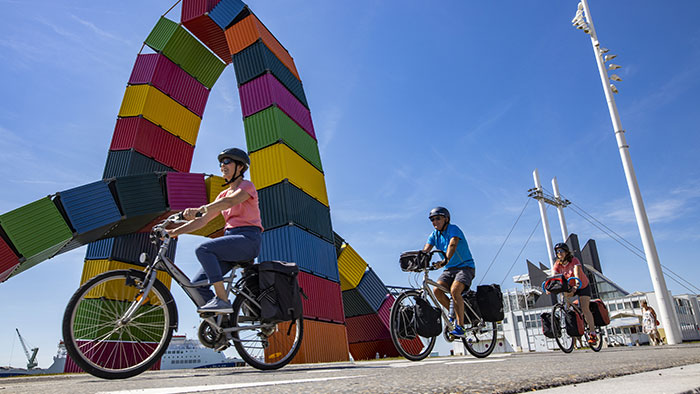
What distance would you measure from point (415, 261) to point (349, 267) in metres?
13.5

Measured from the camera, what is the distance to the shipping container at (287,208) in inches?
568

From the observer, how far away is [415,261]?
18.6ft

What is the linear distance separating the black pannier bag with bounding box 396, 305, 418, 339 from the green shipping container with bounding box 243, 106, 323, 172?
10826mm

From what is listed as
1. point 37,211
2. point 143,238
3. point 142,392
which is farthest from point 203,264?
point 143,238

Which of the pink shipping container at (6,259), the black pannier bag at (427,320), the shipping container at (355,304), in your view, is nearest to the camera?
the black pannier bag at (427,320)

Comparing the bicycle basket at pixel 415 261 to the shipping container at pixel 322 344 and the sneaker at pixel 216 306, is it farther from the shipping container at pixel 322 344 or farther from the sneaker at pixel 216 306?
the shipping container at pixel 322 344

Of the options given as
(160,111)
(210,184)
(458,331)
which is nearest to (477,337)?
(458,331)

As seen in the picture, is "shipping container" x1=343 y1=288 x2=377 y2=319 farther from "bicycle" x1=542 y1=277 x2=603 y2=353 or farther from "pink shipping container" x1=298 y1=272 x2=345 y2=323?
"bicycle" x1=542 y1=277 x2=603 y2=353

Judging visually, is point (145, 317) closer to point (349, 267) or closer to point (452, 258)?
point (452, 258)

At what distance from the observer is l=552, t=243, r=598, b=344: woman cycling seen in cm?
772

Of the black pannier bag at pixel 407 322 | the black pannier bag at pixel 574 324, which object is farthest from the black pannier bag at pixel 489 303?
the black pannier bag at pixel 574 324

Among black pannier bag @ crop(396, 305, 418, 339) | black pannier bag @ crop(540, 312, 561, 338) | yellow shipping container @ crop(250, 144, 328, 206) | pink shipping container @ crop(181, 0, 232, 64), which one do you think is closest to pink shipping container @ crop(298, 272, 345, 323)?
yellow shipping container @ crop(250, 144, 328, 206)

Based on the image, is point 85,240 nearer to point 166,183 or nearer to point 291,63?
point 166,183

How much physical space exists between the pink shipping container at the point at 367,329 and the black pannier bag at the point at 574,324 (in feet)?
38.2
